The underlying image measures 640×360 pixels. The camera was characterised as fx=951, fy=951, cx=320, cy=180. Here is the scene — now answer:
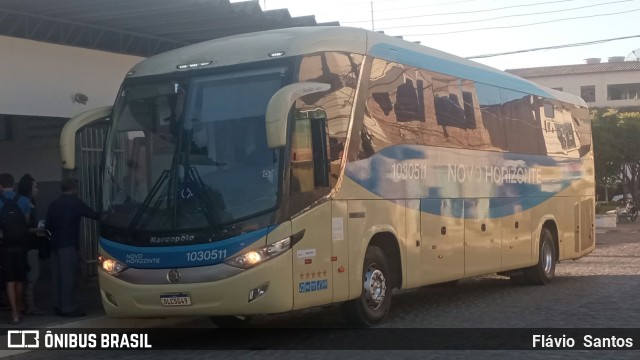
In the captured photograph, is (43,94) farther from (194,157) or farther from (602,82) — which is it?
(602,82)

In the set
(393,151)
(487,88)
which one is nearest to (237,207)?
(393,151)

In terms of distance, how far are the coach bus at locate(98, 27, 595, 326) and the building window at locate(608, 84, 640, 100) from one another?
77.4m

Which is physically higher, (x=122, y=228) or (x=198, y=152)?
(x=198, y=152)

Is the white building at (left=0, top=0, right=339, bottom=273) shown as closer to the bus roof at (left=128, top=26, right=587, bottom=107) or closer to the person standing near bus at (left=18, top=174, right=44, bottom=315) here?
the person standing near bus at (left=18, top=174, right=44, bottom=315)

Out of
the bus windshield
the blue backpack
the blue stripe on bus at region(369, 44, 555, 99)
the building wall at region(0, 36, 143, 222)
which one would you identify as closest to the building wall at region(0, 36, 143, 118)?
the building wall at region(0, 36, 143, 222)

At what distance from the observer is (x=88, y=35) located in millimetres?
16906

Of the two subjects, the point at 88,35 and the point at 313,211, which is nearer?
the point at 313,211

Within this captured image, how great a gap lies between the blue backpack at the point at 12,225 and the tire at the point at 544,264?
9.47 meters

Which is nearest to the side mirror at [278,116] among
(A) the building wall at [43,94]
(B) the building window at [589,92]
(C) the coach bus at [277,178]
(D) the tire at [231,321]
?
(C) the coach bus at [277,178]

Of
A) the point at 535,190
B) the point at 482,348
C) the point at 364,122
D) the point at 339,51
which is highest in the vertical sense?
the point at 339,51

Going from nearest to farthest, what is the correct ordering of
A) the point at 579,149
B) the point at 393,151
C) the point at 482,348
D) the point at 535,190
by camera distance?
the point at 482,348 < the point at 393,151 < the point at 535,190 < the point at 579,149

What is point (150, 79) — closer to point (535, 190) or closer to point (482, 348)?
point (482, 348)

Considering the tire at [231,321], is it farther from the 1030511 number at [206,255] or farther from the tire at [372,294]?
the 1030511 number at [206,255]

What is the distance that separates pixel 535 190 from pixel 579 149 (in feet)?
9.94
